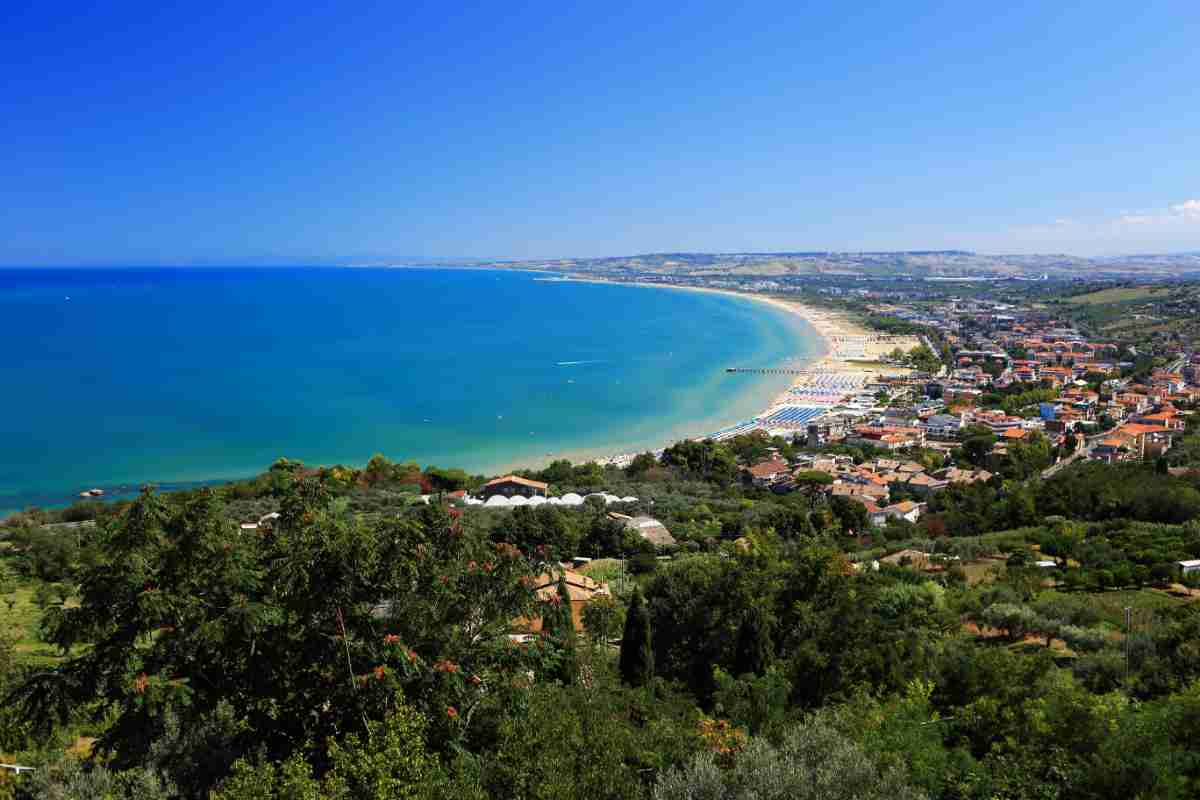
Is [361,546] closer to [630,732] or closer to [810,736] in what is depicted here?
[630,732]

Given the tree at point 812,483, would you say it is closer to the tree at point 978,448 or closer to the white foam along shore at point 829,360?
the white foam along shore at point 829,360

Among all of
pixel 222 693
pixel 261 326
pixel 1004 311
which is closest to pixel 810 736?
pixel 222 693

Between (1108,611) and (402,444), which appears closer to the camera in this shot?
(1108,611)

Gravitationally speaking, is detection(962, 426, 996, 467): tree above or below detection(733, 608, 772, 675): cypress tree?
below

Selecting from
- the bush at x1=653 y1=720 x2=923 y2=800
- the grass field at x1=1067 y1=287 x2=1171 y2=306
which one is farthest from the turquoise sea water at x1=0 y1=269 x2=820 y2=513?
the grass field at x1=1067 y1=287 x2=1171 y2=306

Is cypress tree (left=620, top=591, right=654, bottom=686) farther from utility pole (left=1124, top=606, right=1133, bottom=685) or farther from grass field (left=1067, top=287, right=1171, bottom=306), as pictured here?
grass field (left=1067, top=287, right=1171, bottom=306)
